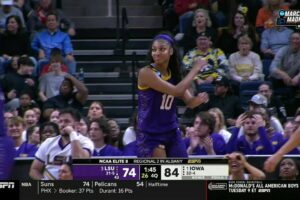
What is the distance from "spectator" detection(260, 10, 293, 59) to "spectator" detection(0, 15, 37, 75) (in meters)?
3.69

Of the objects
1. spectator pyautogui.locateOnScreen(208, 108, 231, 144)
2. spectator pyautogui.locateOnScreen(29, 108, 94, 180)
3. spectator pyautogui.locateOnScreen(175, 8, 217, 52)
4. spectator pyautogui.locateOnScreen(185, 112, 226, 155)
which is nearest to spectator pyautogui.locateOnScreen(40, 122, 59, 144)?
spectator pyautogui.locateOnScreen(29, 108, 94, 180)

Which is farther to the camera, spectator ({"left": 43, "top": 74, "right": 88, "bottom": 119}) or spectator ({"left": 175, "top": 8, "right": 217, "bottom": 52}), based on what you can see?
spectator ({"left": 175, "top": 8, "right": 217, "bottom": 52})

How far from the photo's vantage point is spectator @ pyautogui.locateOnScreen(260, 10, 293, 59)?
16.9m

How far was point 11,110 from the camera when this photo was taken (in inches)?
601

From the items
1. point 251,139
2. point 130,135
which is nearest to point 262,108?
point 251,139

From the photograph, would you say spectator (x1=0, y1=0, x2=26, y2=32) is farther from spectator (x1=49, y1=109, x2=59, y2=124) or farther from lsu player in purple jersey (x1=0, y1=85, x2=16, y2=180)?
lsu player in purple jersey (x1=0, y1=85, x2=16, y2=180)

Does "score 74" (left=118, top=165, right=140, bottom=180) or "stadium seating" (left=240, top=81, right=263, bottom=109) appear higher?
"stadium seating" (left=240, top=81, right=263, bottom=109)

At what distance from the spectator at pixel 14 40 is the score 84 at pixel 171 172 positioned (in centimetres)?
750

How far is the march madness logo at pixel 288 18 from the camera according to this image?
15.9 m

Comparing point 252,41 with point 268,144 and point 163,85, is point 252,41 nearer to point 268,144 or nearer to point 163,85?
point 268,144

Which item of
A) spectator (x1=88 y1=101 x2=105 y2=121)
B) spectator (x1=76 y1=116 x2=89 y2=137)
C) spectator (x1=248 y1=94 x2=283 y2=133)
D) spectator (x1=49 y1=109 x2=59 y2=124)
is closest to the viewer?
spectator (x1=76 y1=116 x2=89 y2=137)

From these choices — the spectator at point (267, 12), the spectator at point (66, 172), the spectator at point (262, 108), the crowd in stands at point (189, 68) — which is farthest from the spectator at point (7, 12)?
the spectator at point (66, 172)

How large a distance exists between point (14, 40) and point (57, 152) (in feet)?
18.4

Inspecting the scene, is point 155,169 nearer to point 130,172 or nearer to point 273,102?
point 130,172
